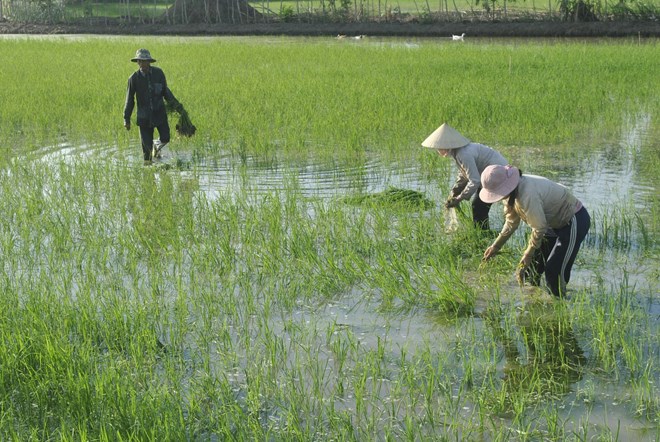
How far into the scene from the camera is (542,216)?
401cm

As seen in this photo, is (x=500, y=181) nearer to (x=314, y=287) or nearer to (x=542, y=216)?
(x=542, y=216)

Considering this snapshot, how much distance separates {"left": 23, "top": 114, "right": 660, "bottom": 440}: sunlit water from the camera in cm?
346

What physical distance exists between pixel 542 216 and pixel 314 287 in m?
1.28

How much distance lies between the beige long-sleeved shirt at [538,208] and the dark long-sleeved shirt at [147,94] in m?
4.44

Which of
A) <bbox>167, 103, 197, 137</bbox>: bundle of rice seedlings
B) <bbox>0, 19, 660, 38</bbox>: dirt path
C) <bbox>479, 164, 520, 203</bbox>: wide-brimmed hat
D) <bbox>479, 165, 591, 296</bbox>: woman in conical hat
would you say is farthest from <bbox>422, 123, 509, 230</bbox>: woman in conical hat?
<bbox>0, 19, 660, 38</bbox>: dirt path

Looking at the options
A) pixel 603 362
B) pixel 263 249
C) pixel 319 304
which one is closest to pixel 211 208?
pixel 263 249

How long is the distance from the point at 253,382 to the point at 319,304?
110cm

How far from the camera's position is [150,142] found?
8.11m

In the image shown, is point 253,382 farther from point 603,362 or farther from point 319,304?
point 603,362

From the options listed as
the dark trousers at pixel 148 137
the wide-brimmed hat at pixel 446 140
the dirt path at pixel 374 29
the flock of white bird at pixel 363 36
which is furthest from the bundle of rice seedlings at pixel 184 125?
the dirt path at pixel 374 29

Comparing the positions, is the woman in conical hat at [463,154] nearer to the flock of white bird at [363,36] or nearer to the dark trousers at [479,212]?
the dark trousers at [479,212]

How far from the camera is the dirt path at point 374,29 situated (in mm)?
25750

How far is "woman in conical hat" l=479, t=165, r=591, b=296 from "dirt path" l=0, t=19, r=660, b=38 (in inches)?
855

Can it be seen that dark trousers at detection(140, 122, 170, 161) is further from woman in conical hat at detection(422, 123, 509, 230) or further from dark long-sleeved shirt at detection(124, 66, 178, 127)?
woman in conical hat at detection(422, 123, 509, 230)
